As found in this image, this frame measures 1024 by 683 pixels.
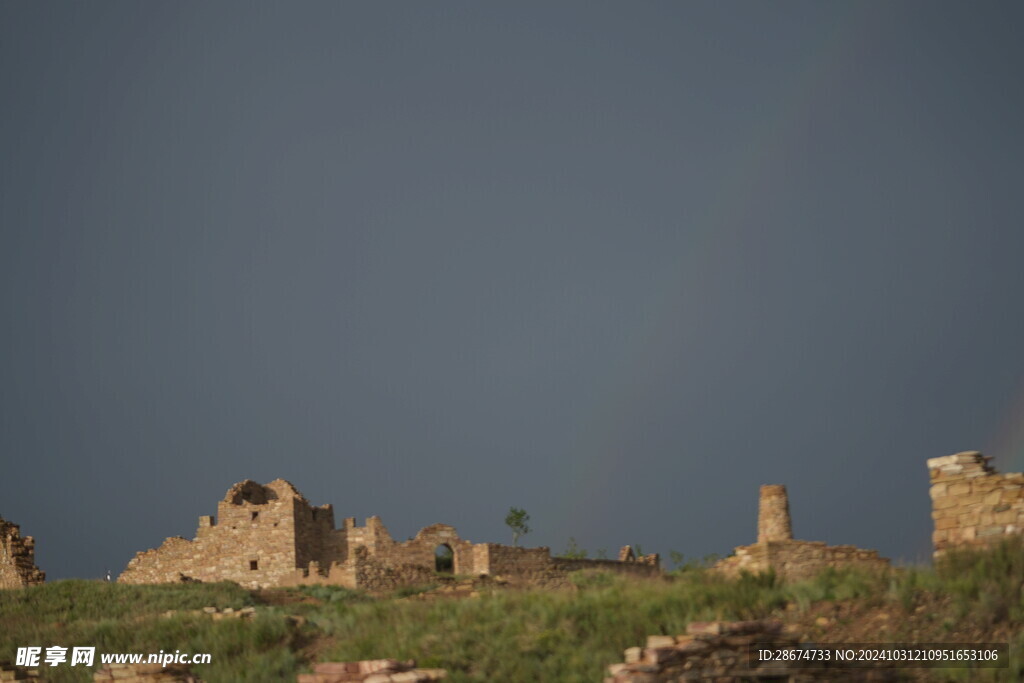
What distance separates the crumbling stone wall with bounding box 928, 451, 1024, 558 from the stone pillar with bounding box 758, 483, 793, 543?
7956mm

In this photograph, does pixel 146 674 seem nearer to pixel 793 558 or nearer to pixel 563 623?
pixel 563 623

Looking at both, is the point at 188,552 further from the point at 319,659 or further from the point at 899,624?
the point at 899,624

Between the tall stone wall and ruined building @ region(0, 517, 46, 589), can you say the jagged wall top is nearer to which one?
the tall stone wall

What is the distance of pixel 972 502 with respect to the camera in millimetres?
23516

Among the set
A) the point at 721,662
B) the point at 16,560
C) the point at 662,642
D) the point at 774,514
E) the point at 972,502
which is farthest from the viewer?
the point at 16,560

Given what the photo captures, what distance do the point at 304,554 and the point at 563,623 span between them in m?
22.1

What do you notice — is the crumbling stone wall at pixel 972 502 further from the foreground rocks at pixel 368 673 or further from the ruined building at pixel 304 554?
the ruined building at pixel 304 554

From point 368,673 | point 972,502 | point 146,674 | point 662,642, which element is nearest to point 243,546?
point 146,674

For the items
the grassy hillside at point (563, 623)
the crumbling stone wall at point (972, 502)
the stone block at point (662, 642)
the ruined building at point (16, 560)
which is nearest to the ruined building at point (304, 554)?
the ruined building at point (16, 560)

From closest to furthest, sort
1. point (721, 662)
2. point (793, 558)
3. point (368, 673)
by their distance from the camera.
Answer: point (721, 662) < point (368, 673) < point (793, 558)

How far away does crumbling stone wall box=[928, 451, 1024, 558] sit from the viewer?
22984mm

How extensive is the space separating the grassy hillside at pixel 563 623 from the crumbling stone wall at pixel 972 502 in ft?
5.26

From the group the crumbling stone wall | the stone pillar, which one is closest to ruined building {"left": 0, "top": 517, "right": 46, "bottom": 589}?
the stone pillar

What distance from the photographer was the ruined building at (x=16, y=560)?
43938 mm
